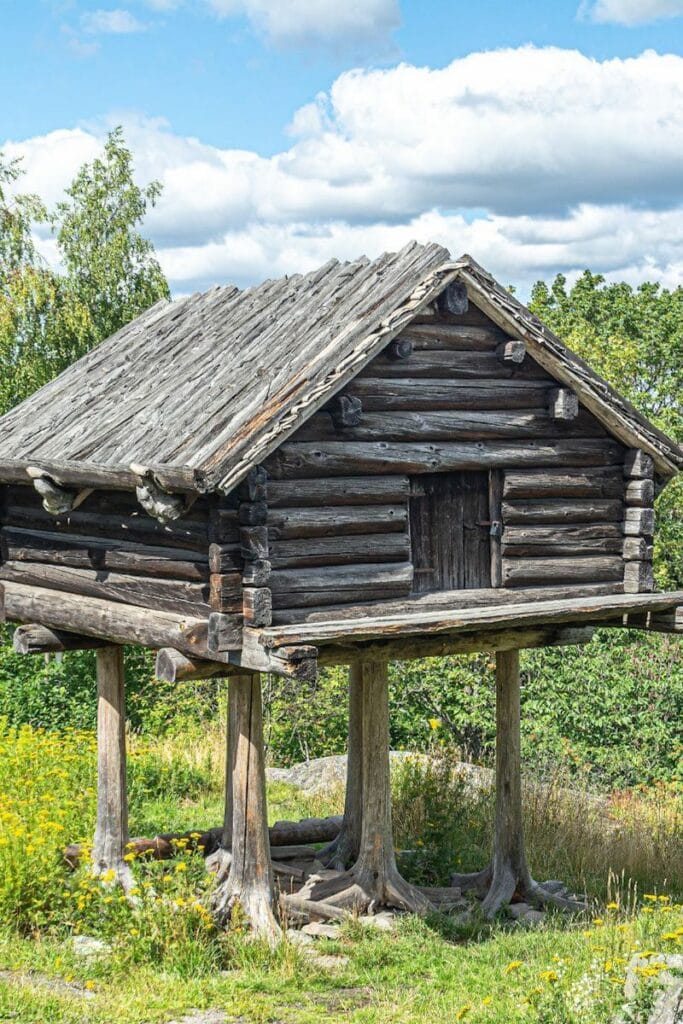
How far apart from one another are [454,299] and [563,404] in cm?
133

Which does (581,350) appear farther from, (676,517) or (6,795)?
(6,795)

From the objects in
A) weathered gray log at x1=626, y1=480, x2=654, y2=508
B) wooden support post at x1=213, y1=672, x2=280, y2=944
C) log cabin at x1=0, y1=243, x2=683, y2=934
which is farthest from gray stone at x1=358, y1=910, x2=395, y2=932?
Answer: weathered gray log at x1=626, y1=480, x2=654, y2=508

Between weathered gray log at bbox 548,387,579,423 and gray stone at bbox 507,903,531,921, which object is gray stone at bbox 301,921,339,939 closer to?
gray stone at bbox 507,903,531,921

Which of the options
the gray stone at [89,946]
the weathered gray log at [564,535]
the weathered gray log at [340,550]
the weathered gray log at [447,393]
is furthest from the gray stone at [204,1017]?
the weathered gray log at [447,393]

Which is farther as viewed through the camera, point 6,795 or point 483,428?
point 6,795

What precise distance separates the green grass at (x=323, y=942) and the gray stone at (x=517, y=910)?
0.35 meters

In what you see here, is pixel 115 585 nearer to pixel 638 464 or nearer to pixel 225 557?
pixel 225 557

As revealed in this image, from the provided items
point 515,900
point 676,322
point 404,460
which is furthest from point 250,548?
point 676,322

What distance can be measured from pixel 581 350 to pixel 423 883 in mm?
15651

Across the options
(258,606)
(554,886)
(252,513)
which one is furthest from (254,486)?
(554,886)

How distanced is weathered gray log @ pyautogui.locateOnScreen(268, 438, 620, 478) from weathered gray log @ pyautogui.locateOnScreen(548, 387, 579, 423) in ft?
0.90

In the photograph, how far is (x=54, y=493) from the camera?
11.2 m

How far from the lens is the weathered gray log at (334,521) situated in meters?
9.97

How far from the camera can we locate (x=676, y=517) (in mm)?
24188
